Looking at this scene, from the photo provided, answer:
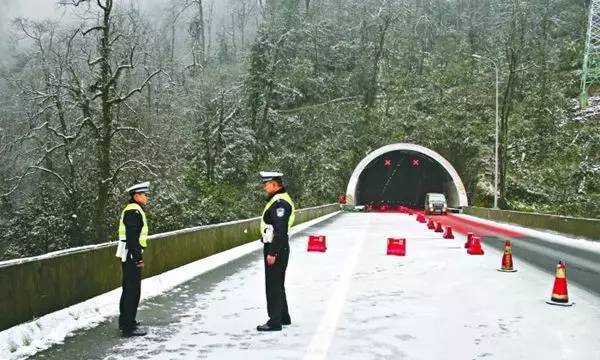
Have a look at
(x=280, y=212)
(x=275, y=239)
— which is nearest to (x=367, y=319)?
(x=275, y=239)

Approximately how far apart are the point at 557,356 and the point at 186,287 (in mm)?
6487

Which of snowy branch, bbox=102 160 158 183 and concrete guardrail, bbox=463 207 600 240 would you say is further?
snowy branch, bbox=102 160 158 183

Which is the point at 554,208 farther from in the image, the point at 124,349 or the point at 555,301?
the point at 124,349

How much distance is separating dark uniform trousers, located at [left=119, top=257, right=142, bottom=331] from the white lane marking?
6.81ft

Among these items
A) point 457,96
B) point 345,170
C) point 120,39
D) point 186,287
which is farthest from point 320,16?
point 186,287

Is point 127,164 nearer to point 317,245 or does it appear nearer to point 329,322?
point 317,245

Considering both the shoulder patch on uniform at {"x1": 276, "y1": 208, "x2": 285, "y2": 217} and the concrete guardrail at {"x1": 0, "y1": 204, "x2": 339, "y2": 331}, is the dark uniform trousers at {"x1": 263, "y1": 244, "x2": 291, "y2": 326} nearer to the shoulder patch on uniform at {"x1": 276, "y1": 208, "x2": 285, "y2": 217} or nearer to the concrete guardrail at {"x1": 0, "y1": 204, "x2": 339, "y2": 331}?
the shoulder patch on uniform at {"x1": 276, "y1": 208, "x2": 285, "y2": 217}

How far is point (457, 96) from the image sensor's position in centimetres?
7025

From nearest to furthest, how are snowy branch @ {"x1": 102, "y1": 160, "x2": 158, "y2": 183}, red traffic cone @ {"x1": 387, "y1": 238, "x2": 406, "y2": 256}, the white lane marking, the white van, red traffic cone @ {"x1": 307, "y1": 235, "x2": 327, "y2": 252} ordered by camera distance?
the white lane marking
red traffic cone @ {"x1": 387, "y1": 238, "x2": 406, "y2": 256}
red traffic cone @ {"x1": 307, "y1": 235, "x2": 327, "y2": 252}
snowy branch @ {"x1": 102, "y1": 160, "x2": 158, "y2": 183}
the white van

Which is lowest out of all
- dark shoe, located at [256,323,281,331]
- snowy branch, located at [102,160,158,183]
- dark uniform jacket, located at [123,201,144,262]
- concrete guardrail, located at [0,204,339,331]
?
dark shoe, located at [256,323,281,331]

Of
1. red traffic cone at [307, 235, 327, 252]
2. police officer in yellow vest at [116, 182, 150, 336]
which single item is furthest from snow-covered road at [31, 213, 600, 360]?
red traffic cone at [307, 235, 327, 252]

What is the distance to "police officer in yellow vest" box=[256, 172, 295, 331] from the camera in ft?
22.3

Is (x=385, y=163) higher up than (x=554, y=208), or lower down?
higher up

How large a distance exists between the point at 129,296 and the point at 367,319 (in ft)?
9.53
